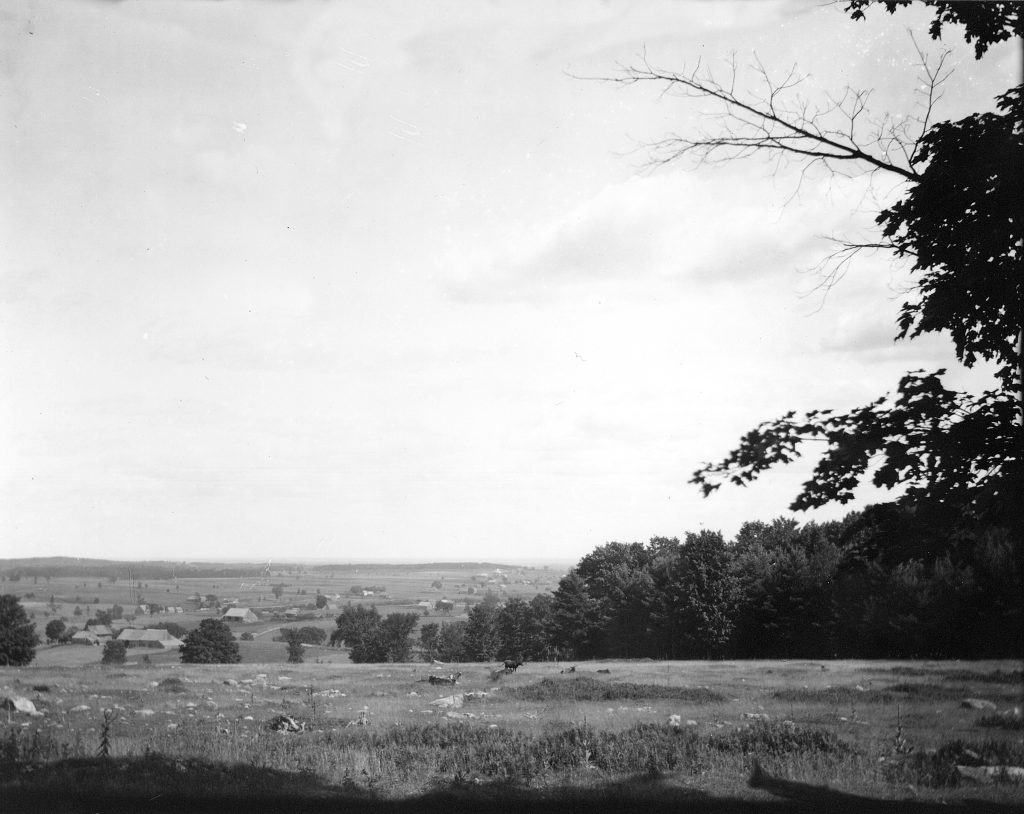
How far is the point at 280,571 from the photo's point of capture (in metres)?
11.9

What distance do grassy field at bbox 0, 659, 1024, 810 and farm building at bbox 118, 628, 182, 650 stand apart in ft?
2.07

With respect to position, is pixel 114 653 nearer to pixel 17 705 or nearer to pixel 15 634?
pixel 15 634

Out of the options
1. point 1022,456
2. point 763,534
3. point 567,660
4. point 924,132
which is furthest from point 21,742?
point 763,534

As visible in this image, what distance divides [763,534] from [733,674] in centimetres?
456

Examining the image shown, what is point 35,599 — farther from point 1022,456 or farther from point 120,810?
point 1022,456

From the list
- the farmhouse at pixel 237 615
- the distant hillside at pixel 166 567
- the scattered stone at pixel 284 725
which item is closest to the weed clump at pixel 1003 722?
the distant hillside at pixel 166 567

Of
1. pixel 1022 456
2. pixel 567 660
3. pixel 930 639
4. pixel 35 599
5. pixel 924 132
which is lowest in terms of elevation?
pixel 567 660

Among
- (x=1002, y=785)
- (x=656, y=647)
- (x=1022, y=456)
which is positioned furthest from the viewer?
(x=656, y=647)

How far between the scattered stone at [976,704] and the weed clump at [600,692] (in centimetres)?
369

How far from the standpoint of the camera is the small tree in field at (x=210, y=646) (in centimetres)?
1210

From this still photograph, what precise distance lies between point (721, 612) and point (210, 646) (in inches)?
425

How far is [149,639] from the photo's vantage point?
12219mm

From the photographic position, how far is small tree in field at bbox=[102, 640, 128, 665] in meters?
11.8

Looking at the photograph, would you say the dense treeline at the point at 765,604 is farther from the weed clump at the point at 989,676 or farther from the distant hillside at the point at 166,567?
the distant hillside at the point at 166,567
